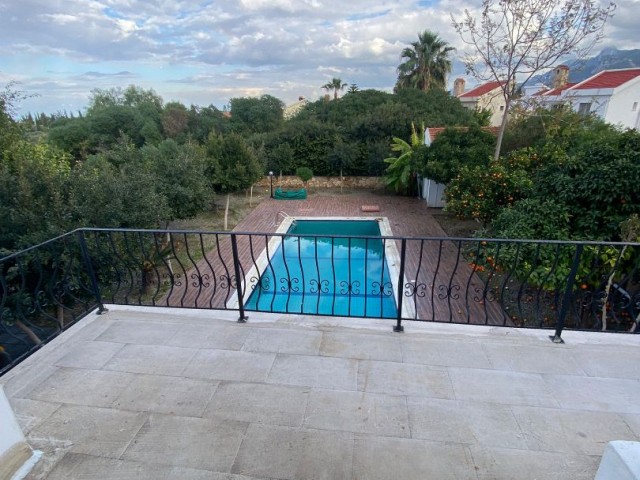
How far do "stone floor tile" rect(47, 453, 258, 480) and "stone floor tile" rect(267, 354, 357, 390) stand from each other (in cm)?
79

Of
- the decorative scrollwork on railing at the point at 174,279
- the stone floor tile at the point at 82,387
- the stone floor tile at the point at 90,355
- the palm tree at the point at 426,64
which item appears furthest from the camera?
the palm tree at the point at 426,64

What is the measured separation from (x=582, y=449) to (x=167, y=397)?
2.68 metres

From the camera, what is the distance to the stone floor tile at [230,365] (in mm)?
2623

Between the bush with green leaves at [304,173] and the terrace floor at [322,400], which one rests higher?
the terrace floor at [322,400]

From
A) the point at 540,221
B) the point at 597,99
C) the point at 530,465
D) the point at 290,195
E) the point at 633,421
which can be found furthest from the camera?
the point at 597,99

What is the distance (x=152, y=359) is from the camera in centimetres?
284

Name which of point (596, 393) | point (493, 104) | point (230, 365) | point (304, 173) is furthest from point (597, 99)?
point (230, 365)

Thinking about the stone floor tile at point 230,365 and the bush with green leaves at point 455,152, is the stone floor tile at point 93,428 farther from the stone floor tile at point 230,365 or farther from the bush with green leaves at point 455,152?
the bush with green leaves at point 455,152

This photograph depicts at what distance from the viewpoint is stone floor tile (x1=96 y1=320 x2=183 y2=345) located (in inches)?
122

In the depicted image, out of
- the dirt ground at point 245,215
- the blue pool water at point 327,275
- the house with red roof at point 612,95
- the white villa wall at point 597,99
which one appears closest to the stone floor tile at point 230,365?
the blue pool water at point 327,275

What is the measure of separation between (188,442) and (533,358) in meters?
2.68

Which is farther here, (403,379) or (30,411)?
(403,379)

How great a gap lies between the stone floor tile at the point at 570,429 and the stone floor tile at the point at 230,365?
1831mm

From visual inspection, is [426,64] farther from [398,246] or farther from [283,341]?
[283,341]
